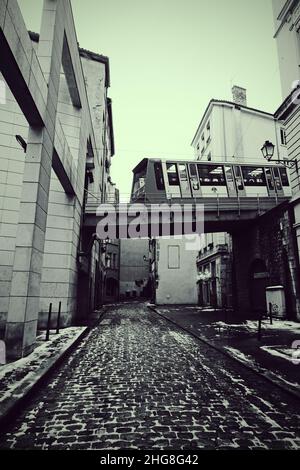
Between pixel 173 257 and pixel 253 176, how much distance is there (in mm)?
15800

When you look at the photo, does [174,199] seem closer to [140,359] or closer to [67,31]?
[67,31]

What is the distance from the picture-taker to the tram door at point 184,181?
17.8m

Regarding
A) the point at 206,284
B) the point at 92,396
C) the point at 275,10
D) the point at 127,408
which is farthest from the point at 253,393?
the point at 206,284

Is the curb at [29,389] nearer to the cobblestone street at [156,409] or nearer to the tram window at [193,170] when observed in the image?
the cobblestone street at [156,409]

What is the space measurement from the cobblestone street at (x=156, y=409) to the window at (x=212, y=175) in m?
13.9

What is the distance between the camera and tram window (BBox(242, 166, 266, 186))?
62.2 feet

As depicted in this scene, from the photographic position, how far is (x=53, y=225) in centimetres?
1249

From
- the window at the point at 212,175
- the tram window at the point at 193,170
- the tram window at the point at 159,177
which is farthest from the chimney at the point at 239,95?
the tram window at the point at 159,177

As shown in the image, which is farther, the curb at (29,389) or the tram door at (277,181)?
the tram door at (277,181)

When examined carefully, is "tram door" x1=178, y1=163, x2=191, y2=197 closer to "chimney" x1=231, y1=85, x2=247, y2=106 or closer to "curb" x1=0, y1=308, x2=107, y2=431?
"curb" x1=0, y1=308, x2=107, y2=431
